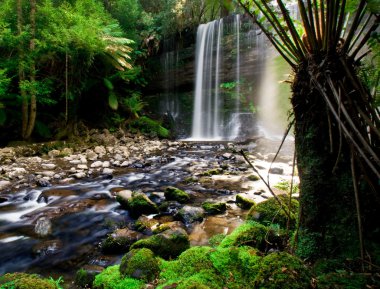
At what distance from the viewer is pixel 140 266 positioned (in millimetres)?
1952

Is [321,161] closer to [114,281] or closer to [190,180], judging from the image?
[114,281]

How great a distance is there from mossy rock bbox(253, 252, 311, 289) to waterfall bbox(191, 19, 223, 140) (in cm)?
1356

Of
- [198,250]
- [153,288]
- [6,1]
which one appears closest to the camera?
[153,288]

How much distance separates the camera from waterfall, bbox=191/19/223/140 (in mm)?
15258

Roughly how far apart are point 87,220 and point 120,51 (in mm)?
9111

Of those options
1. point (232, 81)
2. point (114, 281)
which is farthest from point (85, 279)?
point (232, 81)

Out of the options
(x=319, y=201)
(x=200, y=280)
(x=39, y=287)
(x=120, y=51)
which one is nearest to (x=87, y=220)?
(x=39, y=287)

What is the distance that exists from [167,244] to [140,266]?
463 mm

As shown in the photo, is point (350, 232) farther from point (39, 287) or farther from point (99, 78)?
point (99, 78)

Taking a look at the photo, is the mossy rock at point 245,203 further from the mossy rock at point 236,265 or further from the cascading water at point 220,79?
the cascading water at point 220,79

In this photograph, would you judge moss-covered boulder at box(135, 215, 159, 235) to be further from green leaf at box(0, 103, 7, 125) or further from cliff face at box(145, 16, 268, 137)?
cliff face at box(145, 16, 268, 137)

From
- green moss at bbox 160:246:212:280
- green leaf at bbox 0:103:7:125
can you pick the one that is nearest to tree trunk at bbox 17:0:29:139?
green leaf at bbox 0:103:7:125

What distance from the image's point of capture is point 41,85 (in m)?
8.65

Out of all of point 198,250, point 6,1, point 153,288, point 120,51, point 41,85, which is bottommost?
point 153,288
